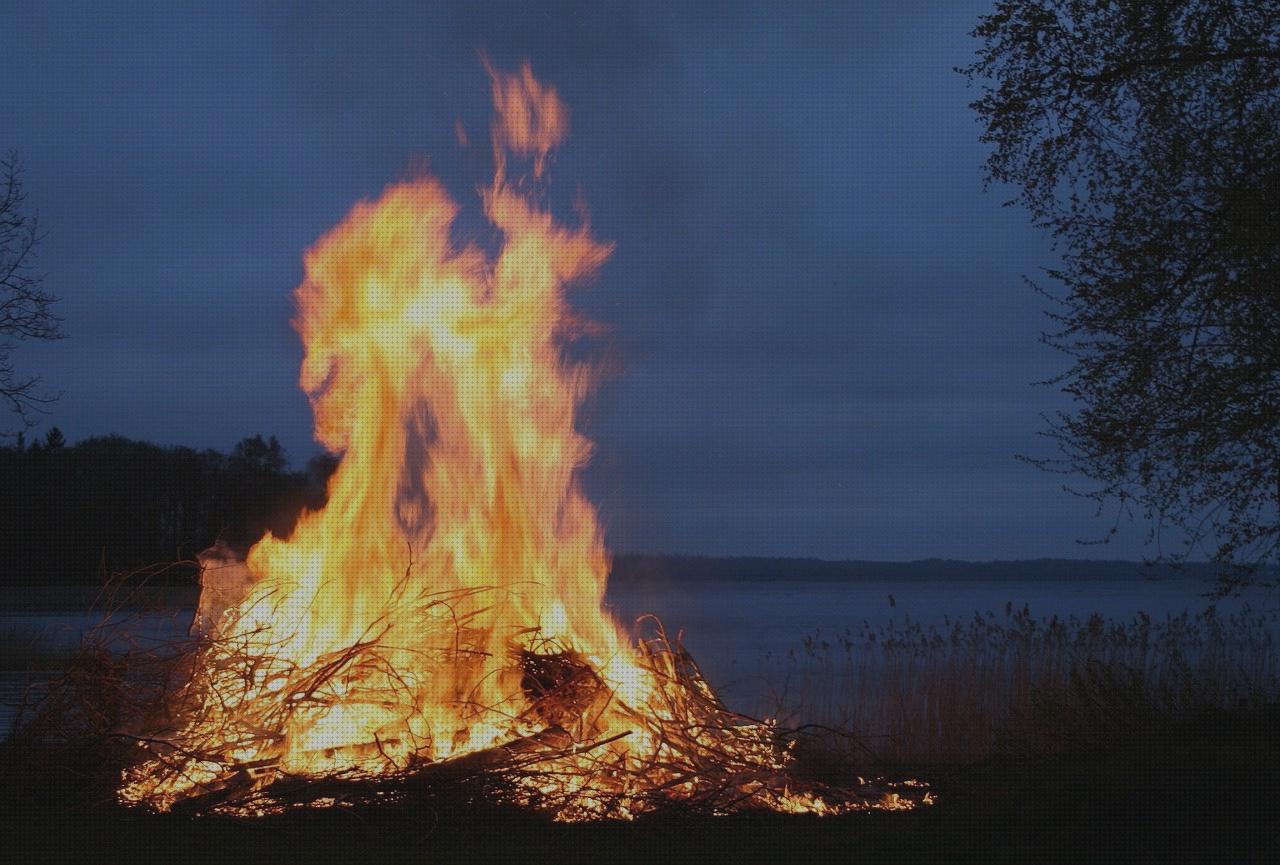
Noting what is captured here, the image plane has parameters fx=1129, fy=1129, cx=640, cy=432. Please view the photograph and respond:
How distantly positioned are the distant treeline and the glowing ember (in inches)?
483

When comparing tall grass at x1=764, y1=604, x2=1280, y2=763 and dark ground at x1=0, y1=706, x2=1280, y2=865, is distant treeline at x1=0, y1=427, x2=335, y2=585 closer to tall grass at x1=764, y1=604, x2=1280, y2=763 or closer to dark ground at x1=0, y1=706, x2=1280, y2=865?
tall grass at x1=764, y1=604, x2=1280, y2=763

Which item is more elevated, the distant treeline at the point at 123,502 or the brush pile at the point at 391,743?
the distant treeline at the point at 123,502

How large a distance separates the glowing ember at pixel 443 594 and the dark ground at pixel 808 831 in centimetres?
29

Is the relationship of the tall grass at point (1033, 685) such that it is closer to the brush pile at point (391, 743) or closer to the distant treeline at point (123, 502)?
the brush pile at point (391, 743)

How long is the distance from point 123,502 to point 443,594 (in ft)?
65.9

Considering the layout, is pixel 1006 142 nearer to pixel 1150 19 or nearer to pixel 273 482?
pixel 1150 19

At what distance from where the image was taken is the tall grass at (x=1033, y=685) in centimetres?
862

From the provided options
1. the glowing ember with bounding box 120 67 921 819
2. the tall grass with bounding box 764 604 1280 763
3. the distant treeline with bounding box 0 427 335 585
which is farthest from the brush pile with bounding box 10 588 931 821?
the distant treeline with bounding box 0 427 335 585

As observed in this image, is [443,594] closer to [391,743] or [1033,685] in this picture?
[391,743]

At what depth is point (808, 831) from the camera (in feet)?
18.6

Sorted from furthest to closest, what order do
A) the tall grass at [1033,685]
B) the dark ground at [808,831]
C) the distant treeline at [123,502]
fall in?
the distant treeline at [123,502] → the tall grass at [1033,685] → the dark ground at [808,831]

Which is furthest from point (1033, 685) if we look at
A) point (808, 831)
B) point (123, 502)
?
point (123, 502)

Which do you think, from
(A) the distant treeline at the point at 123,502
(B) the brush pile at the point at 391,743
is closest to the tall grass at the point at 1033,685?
(B) the brush pile at the point at 391,743

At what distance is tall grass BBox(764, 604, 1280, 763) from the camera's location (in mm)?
8617
